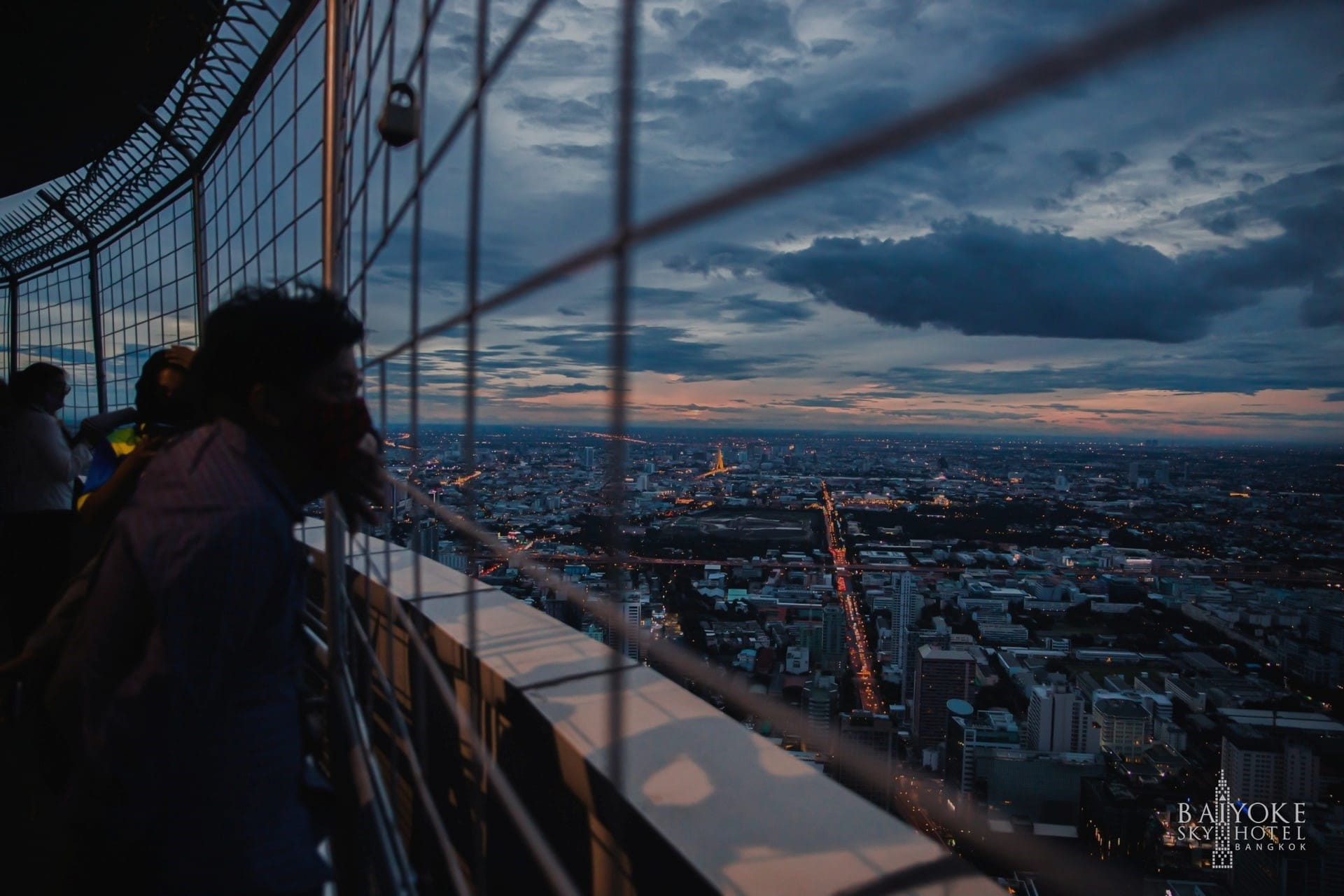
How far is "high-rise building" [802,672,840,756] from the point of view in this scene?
48 cm

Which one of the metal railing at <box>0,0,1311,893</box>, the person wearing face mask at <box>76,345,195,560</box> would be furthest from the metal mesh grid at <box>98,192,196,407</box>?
the person wearing face mask at <box>76,345,195,560</box>

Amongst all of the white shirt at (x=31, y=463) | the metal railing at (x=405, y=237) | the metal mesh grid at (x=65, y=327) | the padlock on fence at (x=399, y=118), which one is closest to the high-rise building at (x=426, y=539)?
the metal railing at (x=405, y=237)

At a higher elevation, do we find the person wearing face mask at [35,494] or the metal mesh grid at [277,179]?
the metal mesh grid at [277,179]

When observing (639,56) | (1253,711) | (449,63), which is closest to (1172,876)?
(1253,711)

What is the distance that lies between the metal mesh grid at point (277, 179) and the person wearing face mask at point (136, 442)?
499 millimetres

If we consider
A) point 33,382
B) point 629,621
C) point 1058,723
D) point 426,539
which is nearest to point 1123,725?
point 1058,723

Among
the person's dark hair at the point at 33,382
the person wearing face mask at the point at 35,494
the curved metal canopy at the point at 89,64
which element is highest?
the curved metal canopy at the point at 89,64

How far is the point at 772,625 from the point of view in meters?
0.60

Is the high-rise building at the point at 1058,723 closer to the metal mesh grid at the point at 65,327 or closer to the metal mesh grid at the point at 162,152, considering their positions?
the metal mesh grid at the point at 162,152

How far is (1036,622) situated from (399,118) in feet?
5.01

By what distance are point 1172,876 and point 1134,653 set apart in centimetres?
10

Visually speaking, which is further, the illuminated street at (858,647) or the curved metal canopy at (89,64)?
the curved metal canopy at (89,64)

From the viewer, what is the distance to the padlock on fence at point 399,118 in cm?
146

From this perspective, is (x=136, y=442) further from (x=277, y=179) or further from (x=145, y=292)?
(x=145, y=292)
